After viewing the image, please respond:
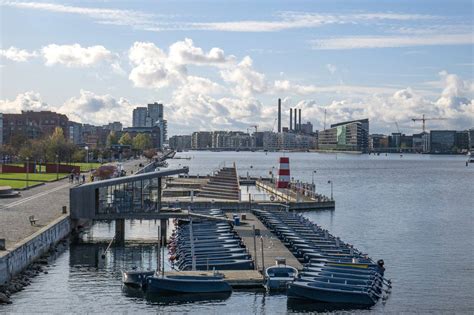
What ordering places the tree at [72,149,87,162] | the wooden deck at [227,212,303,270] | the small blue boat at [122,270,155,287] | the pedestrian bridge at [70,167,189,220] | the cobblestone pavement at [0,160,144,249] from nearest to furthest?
the small blue boat at [122,270,155,287]
the wooden deck at [227,212,303,270]
the cobblestone pavement at [0,160,144,249]
the pedestrian bridge at [70,167,189,220]
the tree at [72,149,87,162]

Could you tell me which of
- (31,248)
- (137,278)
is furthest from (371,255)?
(31,248)

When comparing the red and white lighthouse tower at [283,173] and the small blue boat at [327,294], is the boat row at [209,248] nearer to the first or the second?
the small blue boat at [327,294]

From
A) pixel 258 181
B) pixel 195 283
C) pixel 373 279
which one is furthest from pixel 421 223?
pixel 258 181

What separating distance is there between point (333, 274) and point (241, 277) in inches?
184

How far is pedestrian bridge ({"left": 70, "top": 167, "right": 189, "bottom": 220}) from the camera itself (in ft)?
183

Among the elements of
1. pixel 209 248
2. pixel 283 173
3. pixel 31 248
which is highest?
pixel 283 173

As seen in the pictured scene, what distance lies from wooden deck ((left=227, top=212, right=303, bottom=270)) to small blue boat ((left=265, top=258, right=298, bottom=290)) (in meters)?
1.89

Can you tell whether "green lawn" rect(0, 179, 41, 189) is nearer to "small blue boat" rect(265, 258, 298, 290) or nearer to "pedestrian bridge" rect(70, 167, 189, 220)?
"pedestrian bridge" rect(70, 167, 189, 220)

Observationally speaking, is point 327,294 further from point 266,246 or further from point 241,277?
point 266,246

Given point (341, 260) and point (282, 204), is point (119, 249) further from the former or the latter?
point (282, 204)

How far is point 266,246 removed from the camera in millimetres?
48094

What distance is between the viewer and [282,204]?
3103 inches

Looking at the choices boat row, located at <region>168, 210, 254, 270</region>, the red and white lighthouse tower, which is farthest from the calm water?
the red and white lighthouse tower

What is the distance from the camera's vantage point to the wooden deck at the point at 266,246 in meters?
43.4
